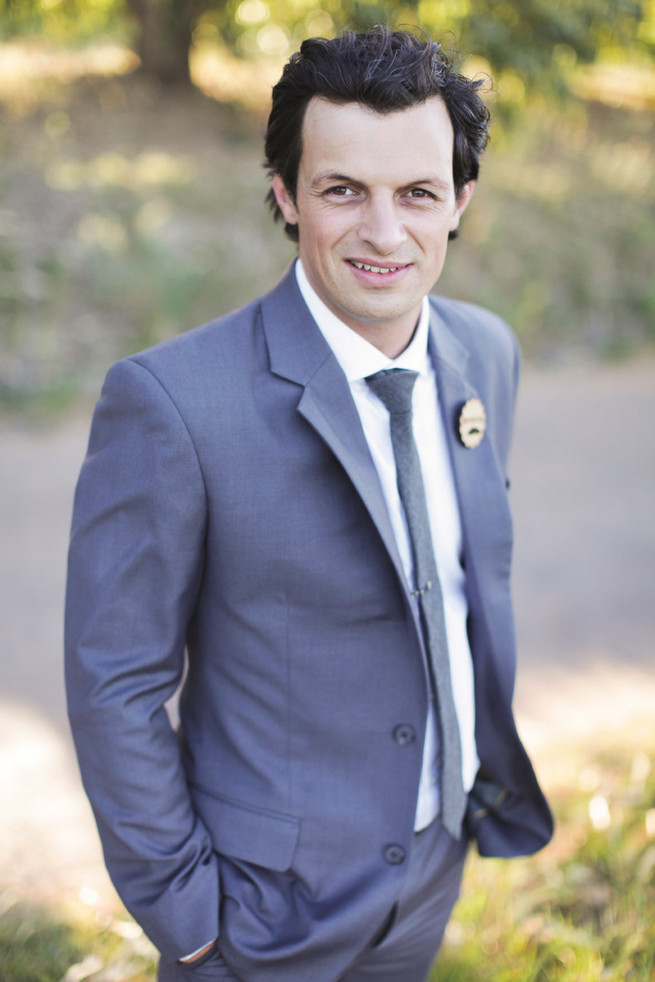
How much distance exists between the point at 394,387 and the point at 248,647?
0.53 m

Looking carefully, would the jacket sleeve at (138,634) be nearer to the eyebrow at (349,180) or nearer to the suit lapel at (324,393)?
the suit lapel at (324,393)

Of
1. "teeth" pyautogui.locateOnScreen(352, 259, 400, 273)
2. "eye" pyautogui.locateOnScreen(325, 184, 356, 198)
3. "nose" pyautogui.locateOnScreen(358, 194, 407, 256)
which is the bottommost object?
"teeth" pyautogui.locateOnScreen(352, 259, 400, 273)

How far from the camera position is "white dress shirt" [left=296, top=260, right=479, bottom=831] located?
1572 millimetres

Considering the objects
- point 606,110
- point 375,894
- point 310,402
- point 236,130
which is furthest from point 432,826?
point 606,110

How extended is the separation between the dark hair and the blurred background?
0.59 metres

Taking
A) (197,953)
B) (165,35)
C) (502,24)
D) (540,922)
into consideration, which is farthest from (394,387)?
(165,35)

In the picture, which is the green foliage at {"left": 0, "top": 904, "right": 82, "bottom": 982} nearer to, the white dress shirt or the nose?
the white dress shirt

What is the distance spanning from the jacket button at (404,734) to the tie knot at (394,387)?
1.88 feet

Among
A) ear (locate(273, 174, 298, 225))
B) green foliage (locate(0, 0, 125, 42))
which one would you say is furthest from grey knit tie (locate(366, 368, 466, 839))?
green foliage (locate(0, 0, 125, 42))

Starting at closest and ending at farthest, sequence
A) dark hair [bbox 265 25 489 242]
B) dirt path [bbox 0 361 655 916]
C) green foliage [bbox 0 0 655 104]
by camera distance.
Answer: dark hair [bbox 265 25 489 242], dirt path [bbox 0 361 655 916], green foliage [bbox 0 0 655 104]

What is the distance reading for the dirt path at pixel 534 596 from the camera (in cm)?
300

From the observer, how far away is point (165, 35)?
9531 mm

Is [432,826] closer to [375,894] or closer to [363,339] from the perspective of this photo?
[375,894]

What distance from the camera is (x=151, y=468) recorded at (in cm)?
141
